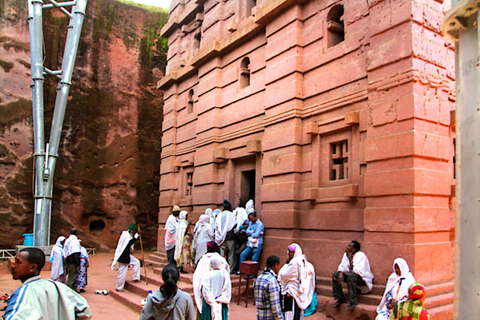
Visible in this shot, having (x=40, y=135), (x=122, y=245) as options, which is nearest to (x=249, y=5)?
(x=122, y=245)

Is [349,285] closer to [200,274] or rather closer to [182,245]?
[200,274]

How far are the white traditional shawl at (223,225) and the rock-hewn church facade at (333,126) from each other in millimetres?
857

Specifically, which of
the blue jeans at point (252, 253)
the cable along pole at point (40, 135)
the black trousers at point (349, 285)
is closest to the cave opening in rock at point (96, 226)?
the cable along pole at point (40, 135)

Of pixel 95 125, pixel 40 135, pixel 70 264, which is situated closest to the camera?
pixel 70 264

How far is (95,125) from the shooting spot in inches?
811

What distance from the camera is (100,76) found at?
70.0 ft

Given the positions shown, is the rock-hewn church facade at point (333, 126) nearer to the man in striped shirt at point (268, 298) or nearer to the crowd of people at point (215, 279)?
the crowd of people at point (215, 279)

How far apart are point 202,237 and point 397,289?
225 inches

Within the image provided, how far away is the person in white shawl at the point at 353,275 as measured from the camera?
7074 mm

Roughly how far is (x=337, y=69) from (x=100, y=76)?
1580 centimetres

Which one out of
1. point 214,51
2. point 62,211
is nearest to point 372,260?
point 214,51

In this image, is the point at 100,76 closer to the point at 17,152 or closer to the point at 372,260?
the point at 17,152

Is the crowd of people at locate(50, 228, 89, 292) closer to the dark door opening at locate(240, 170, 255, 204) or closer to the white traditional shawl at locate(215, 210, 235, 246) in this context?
the white traditional shawl at locate(215, 210, 235, 246)

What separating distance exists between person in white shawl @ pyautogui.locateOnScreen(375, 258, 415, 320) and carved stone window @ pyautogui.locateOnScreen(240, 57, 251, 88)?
764cm
